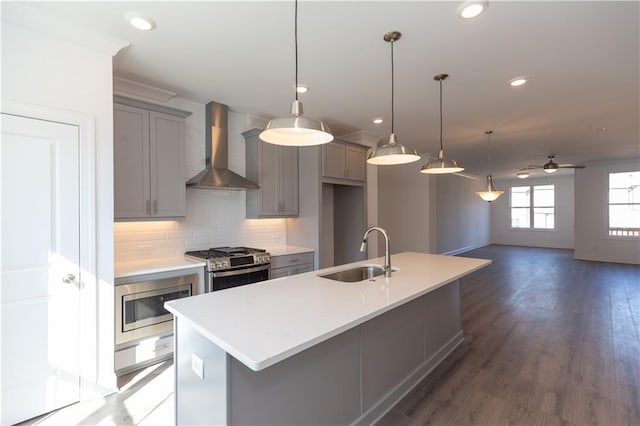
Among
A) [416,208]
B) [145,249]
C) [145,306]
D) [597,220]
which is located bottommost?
[145,306]

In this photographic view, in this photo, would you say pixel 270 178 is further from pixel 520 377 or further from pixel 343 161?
pixel 520 377

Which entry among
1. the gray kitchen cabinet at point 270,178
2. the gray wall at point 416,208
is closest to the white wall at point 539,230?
the gray wall at point 416,208

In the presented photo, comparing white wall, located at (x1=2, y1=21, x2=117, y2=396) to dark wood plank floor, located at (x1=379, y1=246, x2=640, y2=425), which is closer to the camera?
white wall, located at (x1=2, y1=21, x2=117, y2=396)

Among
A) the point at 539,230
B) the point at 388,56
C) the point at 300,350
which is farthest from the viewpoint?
the point at 539,230

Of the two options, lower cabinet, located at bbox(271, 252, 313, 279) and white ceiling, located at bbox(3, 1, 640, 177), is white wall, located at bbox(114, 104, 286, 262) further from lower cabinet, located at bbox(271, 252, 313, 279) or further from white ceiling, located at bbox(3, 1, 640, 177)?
lower cabinet, located at bbox(271, 252, 313, 279)

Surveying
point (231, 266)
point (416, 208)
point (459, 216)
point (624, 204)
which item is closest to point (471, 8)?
point (231, 266)

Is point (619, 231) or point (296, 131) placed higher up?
point (296, 131)

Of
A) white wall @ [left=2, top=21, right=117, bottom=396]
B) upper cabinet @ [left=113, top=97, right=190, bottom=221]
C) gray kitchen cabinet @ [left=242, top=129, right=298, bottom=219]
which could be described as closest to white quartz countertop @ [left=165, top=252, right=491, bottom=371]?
white wall @ [left=2, top=21, right=117, bottom=396]

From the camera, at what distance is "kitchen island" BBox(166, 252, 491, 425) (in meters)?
1.27

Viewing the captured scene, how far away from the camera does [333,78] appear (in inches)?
112

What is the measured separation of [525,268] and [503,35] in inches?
263

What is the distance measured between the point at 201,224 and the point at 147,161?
986 millimetres

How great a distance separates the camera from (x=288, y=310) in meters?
1.56

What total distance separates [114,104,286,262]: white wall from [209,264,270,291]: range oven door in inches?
29.2
